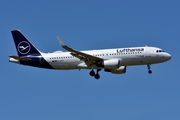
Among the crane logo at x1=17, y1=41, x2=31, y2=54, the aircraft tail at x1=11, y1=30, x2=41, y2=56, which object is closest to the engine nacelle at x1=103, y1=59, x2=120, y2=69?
the aircraft tail at x1=11, y1=30, x2=41, y2=56

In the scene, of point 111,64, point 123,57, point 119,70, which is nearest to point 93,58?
point 111,64

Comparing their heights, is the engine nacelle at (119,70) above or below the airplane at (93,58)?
below

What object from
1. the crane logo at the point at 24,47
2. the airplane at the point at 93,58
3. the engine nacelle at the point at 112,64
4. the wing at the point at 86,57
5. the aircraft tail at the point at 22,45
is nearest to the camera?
the wing at the point at 86,57

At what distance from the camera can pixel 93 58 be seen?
247 feet

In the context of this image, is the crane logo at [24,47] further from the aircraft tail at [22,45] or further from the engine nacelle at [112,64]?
the engine nacelle at [112,64]

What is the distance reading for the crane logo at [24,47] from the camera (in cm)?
8194

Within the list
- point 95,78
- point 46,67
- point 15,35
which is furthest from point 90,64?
point 15,35

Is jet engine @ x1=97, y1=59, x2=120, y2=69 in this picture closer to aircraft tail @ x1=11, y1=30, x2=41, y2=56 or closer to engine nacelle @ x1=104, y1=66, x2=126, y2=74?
engine nacelle @ x1=104, y1=66, x2=126, y2=74

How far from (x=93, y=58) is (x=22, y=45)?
14158 millimetres

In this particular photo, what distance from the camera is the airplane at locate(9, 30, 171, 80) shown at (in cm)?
7481

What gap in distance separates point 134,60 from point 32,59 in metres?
16.5

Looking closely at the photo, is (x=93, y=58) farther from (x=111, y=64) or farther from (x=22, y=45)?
(x=22, y=45)

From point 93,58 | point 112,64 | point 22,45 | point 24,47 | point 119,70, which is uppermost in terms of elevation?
point 22,45

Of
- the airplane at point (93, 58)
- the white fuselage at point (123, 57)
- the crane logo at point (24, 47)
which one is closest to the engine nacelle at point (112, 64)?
the airplane at point (93, 58)
